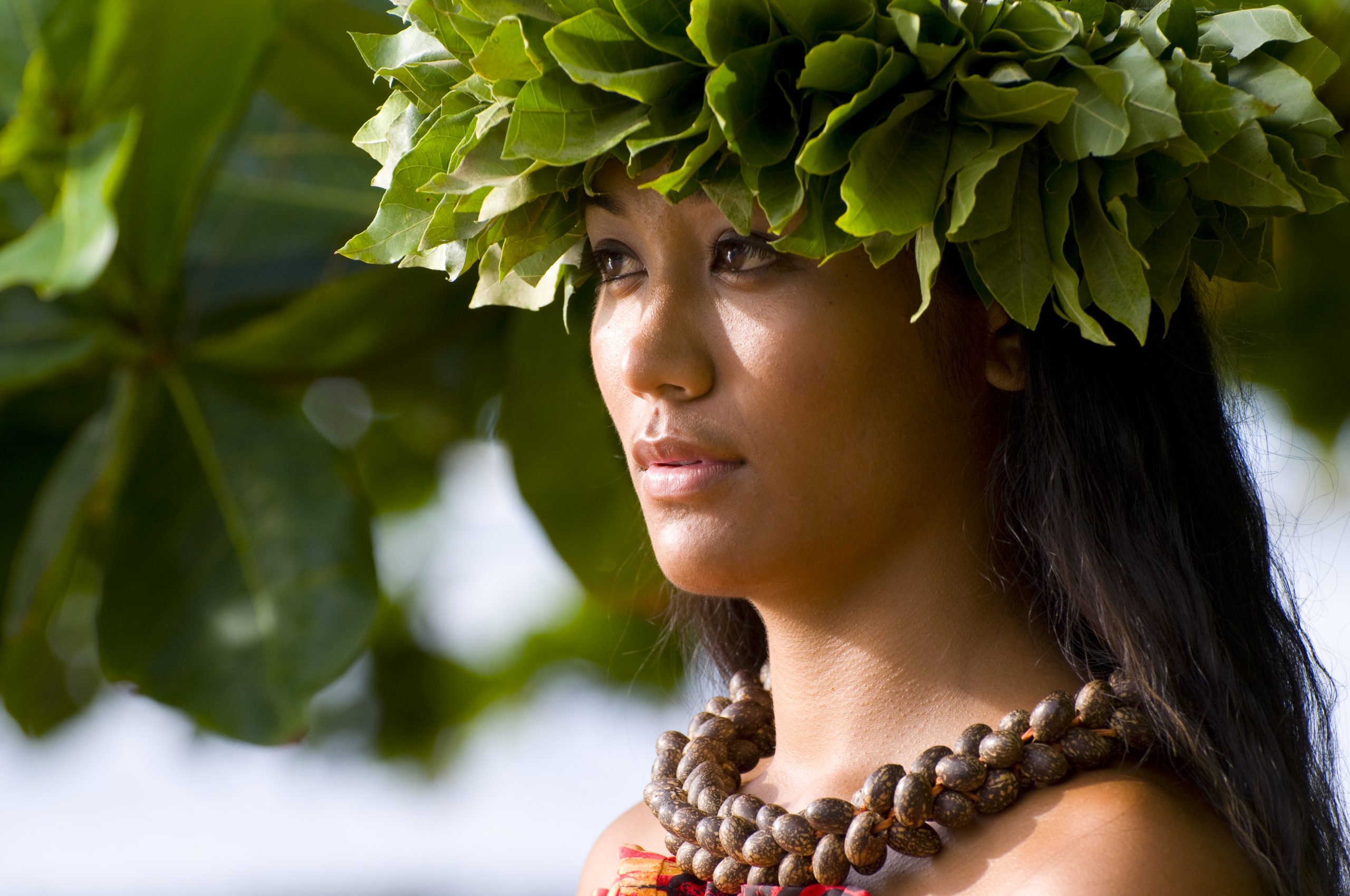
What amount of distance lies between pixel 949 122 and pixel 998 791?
54 cm

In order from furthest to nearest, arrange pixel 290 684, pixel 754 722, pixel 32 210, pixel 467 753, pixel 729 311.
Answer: pixel 467 753 < pixel 32 210 < pixel 290 684 < pixel 754 722 < pixel 729 311

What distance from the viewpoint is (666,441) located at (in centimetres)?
125

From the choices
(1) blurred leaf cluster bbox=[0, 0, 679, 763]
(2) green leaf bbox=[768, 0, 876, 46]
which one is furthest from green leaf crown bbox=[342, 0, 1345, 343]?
(1) blurred leaf cluster bbox=[0, 0, 679, 763]

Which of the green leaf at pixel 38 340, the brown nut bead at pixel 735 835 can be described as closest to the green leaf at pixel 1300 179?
the brown nut bead at pixel 735 835

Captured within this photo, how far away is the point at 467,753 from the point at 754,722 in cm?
132

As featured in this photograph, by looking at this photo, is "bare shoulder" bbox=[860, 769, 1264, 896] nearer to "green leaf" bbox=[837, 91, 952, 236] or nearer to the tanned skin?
the tanned skin

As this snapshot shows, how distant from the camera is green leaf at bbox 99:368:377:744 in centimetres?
178

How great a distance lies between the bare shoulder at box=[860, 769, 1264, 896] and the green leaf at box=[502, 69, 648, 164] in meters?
0.64

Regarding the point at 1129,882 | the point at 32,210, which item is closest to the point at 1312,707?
the point at 1129,882

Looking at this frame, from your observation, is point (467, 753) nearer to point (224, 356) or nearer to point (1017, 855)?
point (224, 356)

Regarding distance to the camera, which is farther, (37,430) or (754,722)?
(37,430)

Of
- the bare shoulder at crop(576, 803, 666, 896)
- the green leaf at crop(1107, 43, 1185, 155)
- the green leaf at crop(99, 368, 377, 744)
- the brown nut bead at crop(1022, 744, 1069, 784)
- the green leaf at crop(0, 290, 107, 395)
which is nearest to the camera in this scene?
the green leaf at crop(1107, 43, 1185, 155)

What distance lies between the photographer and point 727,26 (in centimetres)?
113

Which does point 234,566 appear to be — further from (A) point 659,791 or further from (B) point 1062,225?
(B) point 1062,225
